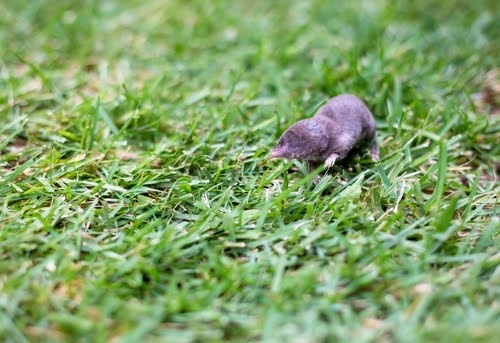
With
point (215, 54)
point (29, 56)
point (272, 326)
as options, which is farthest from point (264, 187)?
point (29, 56)

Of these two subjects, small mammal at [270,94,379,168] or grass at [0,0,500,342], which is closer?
grass at [0,0,500,342]

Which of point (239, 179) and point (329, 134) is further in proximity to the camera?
point (239, 179)

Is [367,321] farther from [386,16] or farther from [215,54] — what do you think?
[386,16]

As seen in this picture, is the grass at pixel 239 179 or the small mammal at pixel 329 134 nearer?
the grass at pixel 239 179

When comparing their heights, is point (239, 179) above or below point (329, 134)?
below
